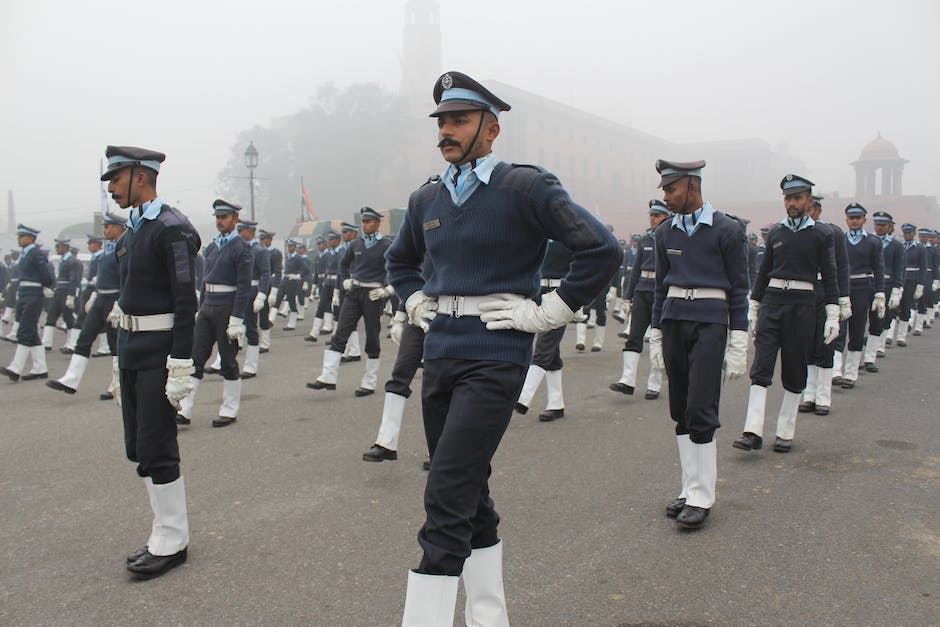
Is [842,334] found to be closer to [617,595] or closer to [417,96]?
[617,595]

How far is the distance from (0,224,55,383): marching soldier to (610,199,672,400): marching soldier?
8.32 metres

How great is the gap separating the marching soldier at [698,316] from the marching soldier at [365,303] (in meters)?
4.42

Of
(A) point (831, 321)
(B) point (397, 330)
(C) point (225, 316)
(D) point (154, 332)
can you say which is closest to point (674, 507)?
(B) point (397, 330)

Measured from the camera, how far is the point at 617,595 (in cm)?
346

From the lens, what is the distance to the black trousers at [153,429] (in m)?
3.89

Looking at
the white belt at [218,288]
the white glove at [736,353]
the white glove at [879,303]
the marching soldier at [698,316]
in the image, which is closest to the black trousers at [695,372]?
the marching soldier at [698,316]

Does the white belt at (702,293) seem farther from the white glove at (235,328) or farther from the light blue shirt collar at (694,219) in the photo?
the white glove at (235,328)

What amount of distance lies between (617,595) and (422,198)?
6.73 feet

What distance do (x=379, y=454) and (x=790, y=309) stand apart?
3.64m

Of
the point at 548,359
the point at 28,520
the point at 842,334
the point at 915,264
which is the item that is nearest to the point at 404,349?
the point at 548,359

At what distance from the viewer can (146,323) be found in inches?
159

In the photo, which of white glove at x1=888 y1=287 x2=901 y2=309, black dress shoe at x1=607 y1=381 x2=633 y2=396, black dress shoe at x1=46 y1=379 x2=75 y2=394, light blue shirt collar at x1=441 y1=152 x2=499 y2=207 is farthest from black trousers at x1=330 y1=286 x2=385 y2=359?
white glove at x1=888 y1=287 x2=901 y2=309

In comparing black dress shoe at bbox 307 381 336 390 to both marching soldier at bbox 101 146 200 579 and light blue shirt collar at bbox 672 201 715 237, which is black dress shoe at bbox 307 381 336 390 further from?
light blue shirt collar at bbox 672 201 715 237

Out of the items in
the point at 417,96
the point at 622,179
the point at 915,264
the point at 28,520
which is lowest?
the point at 28,520
